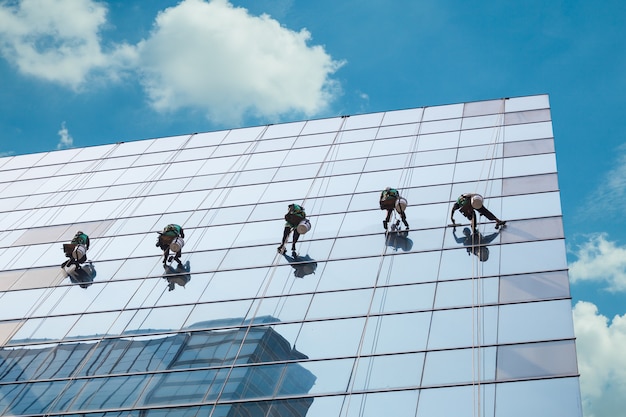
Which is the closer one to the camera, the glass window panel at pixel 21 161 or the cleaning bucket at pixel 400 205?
the cleaning bucket at pixel 400 205

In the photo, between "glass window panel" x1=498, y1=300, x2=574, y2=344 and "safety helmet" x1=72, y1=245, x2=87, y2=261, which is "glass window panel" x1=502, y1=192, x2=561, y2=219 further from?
"safety helmet" x1=72, y1=245, x2=87, y2=261

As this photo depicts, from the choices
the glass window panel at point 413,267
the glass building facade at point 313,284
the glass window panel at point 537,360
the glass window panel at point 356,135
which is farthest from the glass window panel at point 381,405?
the glass window panel at point 356,135

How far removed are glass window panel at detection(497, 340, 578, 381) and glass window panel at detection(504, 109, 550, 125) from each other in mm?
15835

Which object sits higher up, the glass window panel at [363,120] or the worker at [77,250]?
the glass window panel at [363,120]

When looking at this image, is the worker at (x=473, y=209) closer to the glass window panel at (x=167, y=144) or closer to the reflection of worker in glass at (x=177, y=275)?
the reflection of worker in glass at (x=177, y=275)

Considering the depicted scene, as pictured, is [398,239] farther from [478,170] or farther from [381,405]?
[381,405]

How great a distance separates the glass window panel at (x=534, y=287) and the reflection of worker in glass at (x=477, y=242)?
1620 millimetres

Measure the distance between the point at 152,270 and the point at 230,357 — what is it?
746 centimetres

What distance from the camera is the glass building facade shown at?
1936 centimetres

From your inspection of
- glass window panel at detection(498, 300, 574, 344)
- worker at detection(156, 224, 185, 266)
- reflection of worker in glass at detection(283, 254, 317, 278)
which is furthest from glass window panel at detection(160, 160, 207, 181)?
glass window panel at detection(498, 300, 574, 344)

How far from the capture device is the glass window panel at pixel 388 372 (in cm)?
1911

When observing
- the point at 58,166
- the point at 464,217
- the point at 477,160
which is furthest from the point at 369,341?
the point at 58,166

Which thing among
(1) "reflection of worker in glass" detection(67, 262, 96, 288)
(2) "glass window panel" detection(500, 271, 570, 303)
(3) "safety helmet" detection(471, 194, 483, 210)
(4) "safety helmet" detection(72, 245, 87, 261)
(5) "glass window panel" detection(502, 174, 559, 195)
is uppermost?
(5) "glass window panel" detection(502, 174, 559, 195)

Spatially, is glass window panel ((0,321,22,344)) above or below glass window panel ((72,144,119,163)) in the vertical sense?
below
